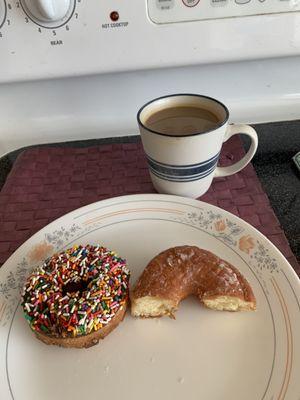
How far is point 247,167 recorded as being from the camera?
2.60 feet

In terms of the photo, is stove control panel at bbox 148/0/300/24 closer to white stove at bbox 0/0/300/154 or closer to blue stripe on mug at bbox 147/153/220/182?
white stove at bbox 0/0/300/154


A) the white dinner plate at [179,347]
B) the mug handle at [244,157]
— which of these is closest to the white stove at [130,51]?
the mug handle at [244,157]

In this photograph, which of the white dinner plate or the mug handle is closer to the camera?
the white dinner plate

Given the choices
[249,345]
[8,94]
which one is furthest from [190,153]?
[8,94]

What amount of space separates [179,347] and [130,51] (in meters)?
0.50

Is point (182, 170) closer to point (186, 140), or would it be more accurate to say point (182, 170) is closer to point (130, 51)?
point (186, 140)

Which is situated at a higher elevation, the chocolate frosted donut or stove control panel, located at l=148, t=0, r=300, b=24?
stove control panel, located at l=148, t=0, r=300, b=24

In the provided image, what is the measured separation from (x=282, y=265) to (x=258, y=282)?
0.04 m

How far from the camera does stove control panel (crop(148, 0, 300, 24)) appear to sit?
655mm

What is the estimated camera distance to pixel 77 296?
555mm

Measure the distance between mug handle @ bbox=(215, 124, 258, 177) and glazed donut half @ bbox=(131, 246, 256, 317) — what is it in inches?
8.6

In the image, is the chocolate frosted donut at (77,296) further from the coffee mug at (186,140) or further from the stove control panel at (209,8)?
the stove control panel at (209,8)

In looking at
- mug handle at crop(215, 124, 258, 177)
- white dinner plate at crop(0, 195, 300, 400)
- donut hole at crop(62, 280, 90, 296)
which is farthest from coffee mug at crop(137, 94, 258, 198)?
donut hole at crop(62, 280, 90, 296)

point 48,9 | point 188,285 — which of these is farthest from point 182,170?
point 48,9
